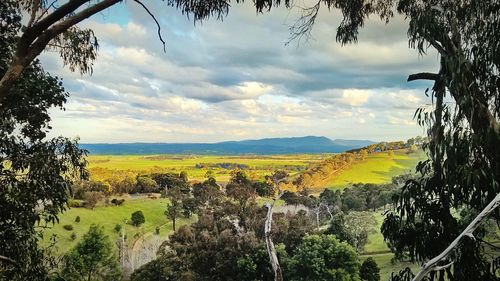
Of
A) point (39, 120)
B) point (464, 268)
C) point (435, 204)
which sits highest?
point (39, 120)

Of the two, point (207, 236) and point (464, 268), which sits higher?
point (464, 268)

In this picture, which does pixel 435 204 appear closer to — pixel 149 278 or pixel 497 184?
pixel 497 184

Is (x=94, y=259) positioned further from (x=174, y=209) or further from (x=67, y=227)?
(x=174, y=209)

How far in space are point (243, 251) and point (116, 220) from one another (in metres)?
31.3

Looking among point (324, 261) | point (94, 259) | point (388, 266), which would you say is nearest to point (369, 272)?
point (388, 266)

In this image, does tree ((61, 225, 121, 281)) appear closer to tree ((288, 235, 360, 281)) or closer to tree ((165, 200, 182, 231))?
tree ((288, 235, 360, 281))

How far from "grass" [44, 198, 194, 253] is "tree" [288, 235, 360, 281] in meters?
25.4

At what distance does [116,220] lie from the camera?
165ft

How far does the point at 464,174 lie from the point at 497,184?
32cm

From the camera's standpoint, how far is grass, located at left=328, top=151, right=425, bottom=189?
73438mm

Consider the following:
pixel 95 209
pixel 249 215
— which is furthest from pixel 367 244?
pixel 95 209

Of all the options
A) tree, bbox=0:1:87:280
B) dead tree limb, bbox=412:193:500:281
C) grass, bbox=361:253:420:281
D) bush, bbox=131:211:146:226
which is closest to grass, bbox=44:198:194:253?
bush, bbox=131:211:146:226

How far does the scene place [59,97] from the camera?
7219 millimetres

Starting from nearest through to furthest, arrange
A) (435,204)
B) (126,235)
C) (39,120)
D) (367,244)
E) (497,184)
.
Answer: (497,184), (435,204), (39,120), (367,244), (126,235)
